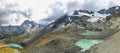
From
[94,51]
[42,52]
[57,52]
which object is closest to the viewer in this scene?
[94,51]

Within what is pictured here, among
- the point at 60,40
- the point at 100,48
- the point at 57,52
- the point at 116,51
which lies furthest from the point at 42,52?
the point at 116,51

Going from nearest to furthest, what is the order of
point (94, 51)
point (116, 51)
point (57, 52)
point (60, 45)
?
1. point (116, 51)
2. point (94, 51)
3. point (57, 52)
4. point (60, 45)

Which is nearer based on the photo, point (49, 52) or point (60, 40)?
point (49, 52)

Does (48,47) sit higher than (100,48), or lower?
lower

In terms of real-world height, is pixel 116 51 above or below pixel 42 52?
above

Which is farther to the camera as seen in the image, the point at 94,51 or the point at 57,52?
the point at 57,52

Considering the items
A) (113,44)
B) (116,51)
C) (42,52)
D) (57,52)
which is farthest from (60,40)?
(116,51)

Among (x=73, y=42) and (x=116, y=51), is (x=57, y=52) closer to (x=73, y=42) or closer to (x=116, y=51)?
(x=73, y=42)

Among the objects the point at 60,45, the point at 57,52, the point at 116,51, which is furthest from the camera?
the point at 60,45

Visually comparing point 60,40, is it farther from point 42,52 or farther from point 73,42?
point 42,52
